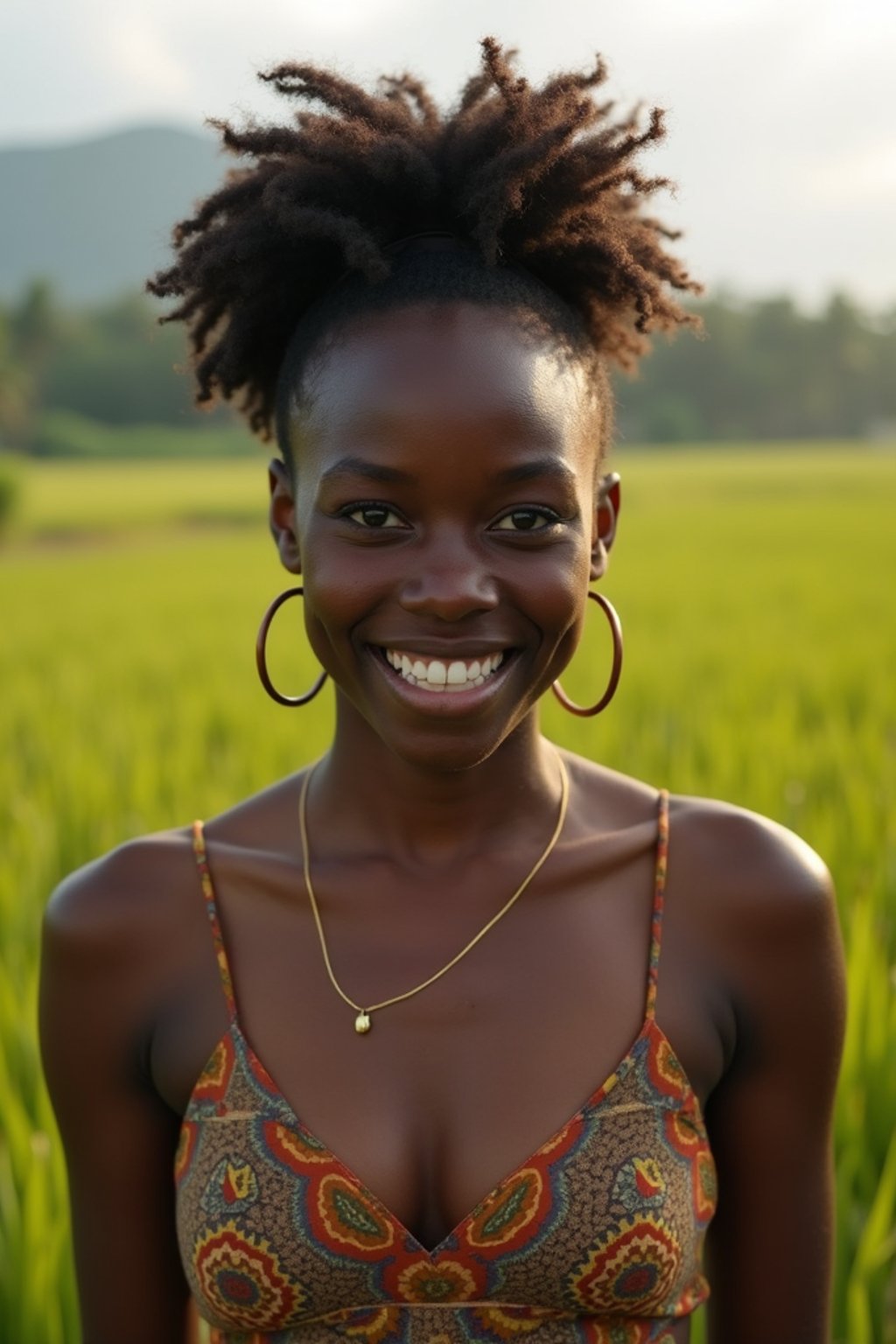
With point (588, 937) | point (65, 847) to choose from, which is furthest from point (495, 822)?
point (65, 847)

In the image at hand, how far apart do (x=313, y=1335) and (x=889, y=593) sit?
8478 mm

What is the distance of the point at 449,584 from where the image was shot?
4.89ft

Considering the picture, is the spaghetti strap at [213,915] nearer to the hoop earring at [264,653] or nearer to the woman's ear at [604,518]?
the hoop earring at [264,653]

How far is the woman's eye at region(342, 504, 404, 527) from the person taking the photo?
153cm

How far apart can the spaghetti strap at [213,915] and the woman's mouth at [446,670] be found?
1.04 feet

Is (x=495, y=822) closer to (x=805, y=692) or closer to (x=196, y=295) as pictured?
(x=196, y=295)

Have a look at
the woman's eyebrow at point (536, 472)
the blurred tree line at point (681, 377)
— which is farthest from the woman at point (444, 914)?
the blurred tree line at point (681, 377)

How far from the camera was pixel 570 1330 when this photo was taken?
63.1 inches

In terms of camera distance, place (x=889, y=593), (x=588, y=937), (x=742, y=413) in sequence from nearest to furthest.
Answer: (x=588, y=937)
(x=889, y=593)
(x=742, y=413)

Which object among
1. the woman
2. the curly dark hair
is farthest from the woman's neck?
the curly dark hair

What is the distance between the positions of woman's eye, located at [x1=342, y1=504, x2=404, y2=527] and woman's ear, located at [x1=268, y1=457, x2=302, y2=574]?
0.19 meters

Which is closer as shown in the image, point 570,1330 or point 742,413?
point 570,1330

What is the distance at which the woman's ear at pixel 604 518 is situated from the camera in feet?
5.65

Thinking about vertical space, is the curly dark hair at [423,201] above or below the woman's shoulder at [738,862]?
above
